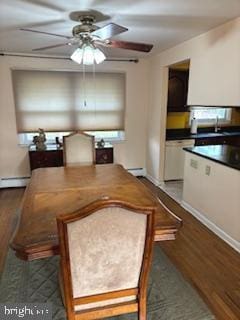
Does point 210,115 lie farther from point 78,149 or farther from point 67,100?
point 78,149

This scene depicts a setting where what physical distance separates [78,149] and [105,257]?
215 cm

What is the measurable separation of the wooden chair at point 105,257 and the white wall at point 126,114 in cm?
357

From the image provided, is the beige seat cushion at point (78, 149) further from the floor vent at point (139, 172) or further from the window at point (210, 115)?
the window at point (210, 115)

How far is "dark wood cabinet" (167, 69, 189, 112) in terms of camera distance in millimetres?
4715

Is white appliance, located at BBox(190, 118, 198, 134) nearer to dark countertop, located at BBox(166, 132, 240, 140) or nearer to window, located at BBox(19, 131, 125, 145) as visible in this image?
dark countertop, located at BBox(166, 132, 240, 140)

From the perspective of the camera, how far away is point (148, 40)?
3.31m

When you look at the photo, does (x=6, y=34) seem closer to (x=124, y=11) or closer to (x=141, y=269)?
(x=124, y=11)

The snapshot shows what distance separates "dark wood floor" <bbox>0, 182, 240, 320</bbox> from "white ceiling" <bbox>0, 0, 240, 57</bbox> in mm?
2303

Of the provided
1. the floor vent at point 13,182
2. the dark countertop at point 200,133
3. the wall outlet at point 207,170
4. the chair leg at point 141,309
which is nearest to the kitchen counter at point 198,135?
the dark countertop at point 200,133

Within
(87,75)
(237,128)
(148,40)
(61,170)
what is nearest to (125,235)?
(61,170)

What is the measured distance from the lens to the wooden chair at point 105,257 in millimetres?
1190

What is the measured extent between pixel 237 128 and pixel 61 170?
14.2 ft

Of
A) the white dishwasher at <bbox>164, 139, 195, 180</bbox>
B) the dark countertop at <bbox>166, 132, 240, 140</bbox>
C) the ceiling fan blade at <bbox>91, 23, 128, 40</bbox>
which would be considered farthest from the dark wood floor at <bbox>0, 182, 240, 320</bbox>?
the ceiling fan blade at <bbox>91, 23, 128, 40</bbox>

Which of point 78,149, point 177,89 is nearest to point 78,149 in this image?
point 78,149
